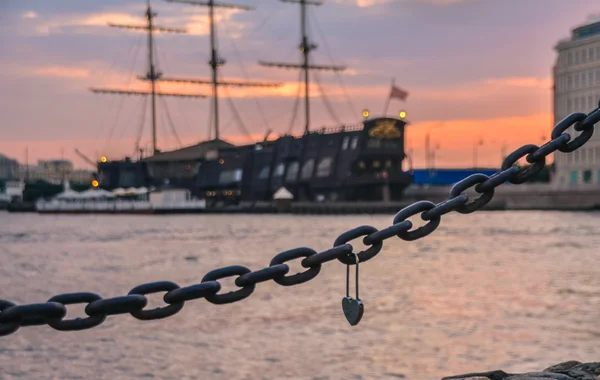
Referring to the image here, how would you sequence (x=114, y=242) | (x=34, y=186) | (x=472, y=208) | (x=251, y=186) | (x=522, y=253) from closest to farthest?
(x=472, y=208), (x=522, y=253), (x=114, y=242), (x=251, y=186), (x=34, y=186)

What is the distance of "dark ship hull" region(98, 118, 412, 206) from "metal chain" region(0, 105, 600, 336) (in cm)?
6585

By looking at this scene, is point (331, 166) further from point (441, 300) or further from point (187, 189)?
point (441, 300)

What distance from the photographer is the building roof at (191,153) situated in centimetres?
9262

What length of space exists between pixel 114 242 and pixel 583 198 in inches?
1624

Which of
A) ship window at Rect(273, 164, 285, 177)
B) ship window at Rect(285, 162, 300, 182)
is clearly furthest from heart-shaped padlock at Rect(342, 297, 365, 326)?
ship window at Rect(273, 164, 285, 177)

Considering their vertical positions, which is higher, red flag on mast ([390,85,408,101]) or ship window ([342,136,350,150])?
red flag on mast ([390,85,408,101])

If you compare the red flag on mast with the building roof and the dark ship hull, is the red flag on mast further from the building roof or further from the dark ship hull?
the building roof

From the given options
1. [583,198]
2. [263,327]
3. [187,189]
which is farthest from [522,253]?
[187,189]

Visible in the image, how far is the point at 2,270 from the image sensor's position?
30109mm

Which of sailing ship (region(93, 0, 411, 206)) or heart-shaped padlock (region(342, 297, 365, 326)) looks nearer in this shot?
heart-shaped padlock (region(342, 297, 365, 326))

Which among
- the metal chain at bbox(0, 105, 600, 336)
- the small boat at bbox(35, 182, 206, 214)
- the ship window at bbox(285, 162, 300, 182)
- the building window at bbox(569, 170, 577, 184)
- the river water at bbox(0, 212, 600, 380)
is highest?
the ship window at bbox(285, 162, 300, 182)

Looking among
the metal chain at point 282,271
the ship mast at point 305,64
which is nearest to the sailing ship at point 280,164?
the ship mast at point 305,64

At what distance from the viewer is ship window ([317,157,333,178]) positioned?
237 feet

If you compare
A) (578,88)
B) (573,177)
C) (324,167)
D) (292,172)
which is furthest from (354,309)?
(573,177)
